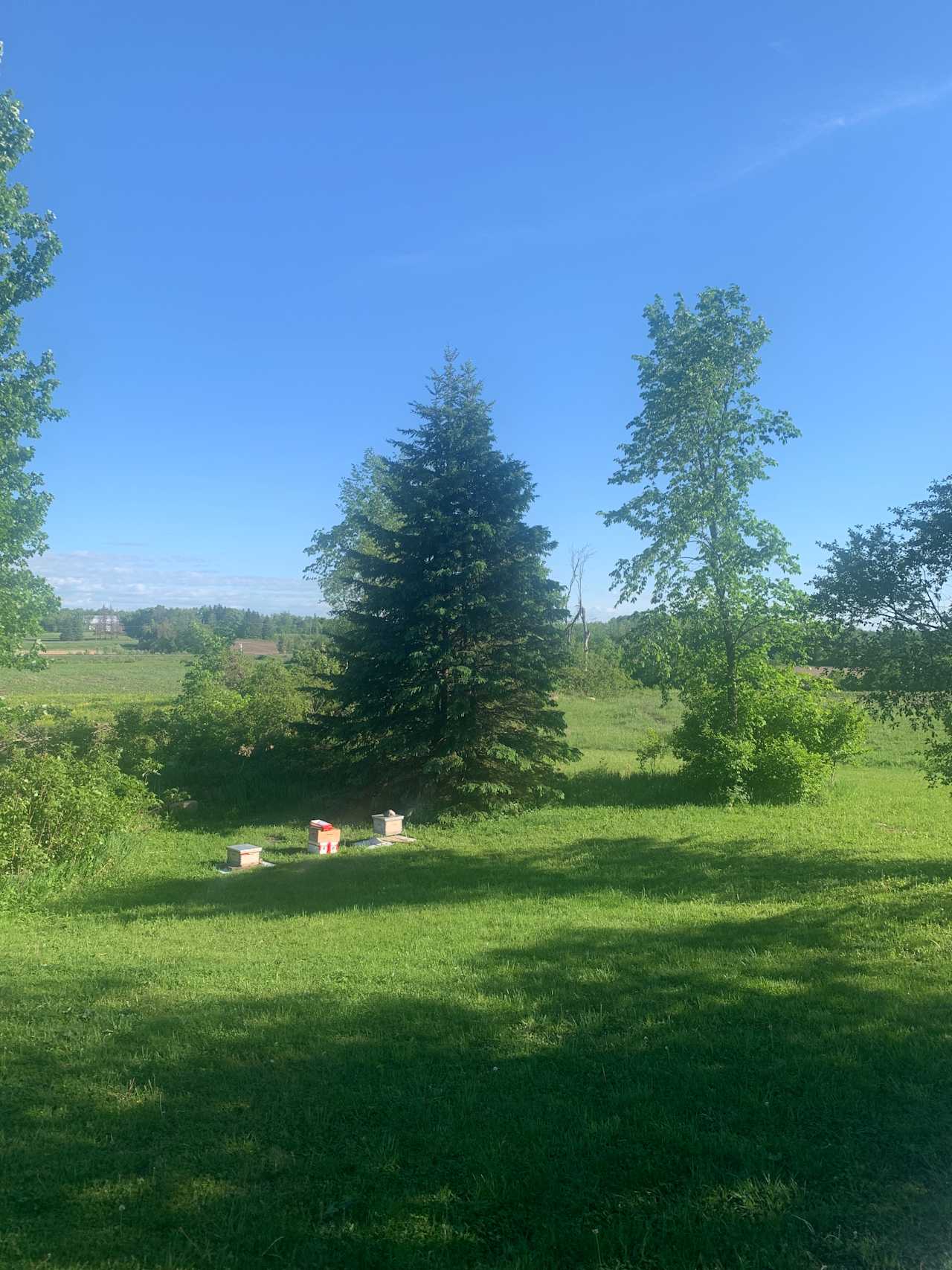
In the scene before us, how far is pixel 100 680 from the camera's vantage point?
54.4m

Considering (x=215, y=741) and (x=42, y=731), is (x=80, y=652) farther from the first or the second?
(x=42, y=731)

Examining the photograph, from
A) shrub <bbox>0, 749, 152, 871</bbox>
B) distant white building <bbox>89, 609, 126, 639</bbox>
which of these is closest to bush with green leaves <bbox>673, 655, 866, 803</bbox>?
shrub <bbox>0, 749, 152, 871</bbox>

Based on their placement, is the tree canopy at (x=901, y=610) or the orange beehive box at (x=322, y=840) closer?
the tree canopy at (x=901, y=610)

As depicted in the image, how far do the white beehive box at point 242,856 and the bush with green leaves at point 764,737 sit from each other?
10.5m

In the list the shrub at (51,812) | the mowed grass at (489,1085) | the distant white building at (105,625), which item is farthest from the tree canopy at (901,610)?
the distant white building at (105,625)

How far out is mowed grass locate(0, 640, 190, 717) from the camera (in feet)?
114

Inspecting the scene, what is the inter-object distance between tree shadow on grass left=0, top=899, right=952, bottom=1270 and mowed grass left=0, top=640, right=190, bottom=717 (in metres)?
21.6

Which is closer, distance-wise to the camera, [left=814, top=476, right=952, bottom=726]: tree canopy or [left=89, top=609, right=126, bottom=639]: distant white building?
[left=814, top=476, right=952, bottom=726]: tree canopy

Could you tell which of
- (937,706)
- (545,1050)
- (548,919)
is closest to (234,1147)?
(545,1050)

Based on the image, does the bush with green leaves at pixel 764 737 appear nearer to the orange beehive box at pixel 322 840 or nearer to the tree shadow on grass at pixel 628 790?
the tree shadow on grass at pixel 628 790

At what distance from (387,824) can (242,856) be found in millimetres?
3158

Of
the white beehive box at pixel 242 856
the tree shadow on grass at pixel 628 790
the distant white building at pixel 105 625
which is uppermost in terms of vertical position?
the distant white building at pixel 105 625

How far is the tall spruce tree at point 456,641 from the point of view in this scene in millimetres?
16672

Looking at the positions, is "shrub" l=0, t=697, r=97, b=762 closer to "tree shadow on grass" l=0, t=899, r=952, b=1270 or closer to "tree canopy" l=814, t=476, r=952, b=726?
"tree shadow on grass" l=0, t=899, r=952, b=1270
